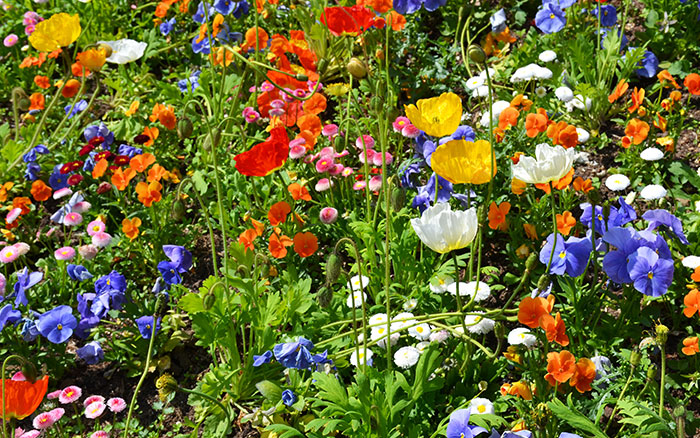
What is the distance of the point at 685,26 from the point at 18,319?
10.6 feet

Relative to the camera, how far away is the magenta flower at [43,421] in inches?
86.1

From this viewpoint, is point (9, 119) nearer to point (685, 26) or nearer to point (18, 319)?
point (18, 319)

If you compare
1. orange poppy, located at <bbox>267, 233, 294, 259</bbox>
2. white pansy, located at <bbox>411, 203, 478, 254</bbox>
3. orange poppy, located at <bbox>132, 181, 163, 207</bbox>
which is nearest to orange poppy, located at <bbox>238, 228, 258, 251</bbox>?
orange poppy, located at <bbox>267, 233, 294, 259</bbox>

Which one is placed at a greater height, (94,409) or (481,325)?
(481,325)

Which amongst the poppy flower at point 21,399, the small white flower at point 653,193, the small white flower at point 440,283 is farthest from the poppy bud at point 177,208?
the small white flower at point 653,193

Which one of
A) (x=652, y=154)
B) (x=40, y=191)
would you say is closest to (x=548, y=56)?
(x=652, y=154)

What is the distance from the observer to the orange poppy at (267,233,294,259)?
2.53m

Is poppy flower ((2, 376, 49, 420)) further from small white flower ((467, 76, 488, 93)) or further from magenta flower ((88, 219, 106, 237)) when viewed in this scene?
small white flower ((467, 76, 488, 93))

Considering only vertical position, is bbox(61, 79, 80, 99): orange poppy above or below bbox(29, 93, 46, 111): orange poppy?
above

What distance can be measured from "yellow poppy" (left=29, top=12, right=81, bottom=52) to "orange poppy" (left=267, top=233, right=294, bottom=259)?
1.30m

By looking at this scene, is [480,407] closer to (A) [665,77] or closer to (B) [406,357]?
(B) [406,357]

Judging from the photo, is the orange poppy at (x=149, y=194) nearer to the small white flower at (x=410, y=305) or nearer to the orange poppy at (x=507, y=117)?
the small white flower at (x=410, y=305)

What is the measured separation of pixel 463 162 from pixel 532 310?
479 mm

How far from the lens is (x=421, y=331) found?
216 centimetres
